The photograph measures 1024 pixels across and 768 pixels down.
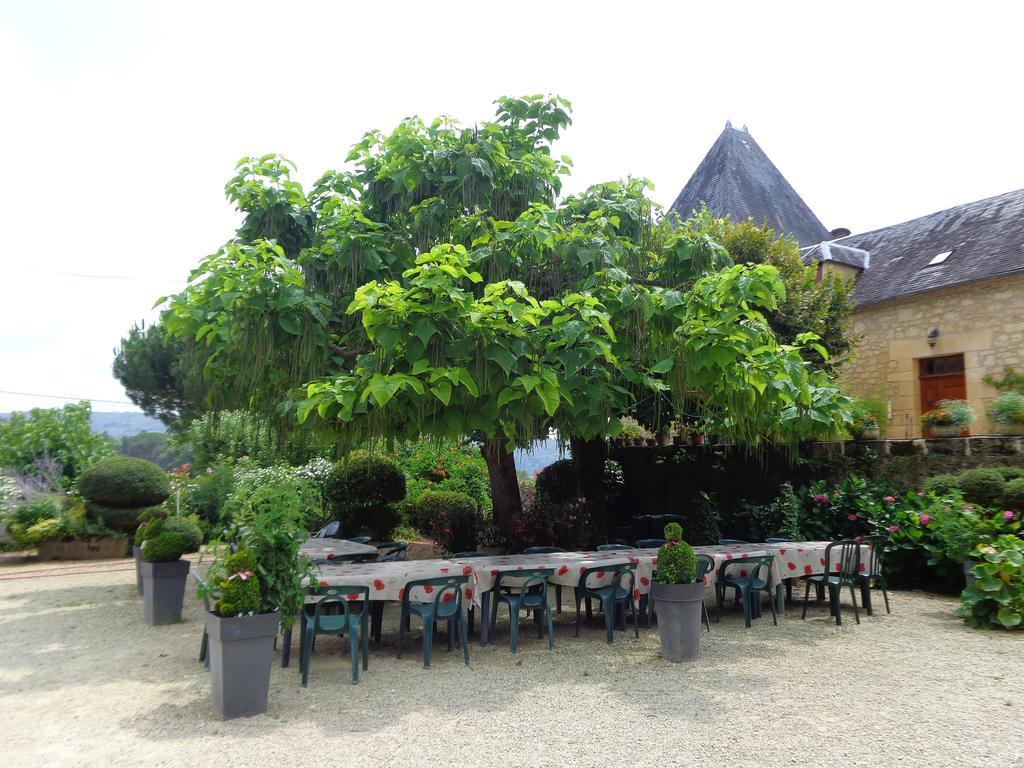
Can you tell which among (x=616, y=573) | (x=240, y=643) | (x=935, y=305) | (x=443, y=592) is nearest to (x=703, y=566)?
(x=616, y=573)

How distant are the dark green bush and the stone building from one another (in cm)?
824

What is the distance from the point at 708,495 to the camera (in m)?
12.1

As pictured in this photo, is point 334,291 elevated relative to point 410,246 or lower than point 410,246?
lower

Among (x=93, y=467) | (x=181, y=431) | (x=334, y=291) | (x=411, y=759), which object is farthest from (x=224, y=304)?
(x=181, y=431)

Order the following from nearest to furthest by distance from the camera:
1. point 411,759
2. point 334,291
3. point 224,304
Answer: point 411,759 → point 224,304 → point 334,291

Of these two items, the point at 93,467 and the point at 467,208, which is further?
the point at 93,467

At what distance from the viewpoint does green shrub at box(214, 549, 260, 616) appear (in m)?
4.58

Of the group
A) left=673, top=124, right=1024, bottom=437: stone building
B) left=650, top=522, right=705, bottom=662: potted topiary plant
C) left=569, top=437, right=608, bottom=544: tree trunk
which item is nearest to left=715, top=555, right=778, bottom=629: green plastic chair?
left=650, top=522, right=705, bottom=662: potted topiary plant

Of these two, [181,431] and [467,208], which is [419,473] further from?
[181,431]

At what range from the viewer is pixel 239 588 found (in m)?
4.64

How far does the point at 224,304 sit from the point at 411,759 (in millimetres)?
3772

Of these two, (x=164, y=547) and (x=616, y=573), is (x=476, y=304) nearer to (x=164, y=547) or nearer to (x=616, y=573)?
(x=616, y=573)

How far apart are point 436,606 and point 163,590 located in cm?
363

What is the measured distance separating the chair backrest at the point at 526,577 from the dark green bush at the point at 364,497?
776 cm
